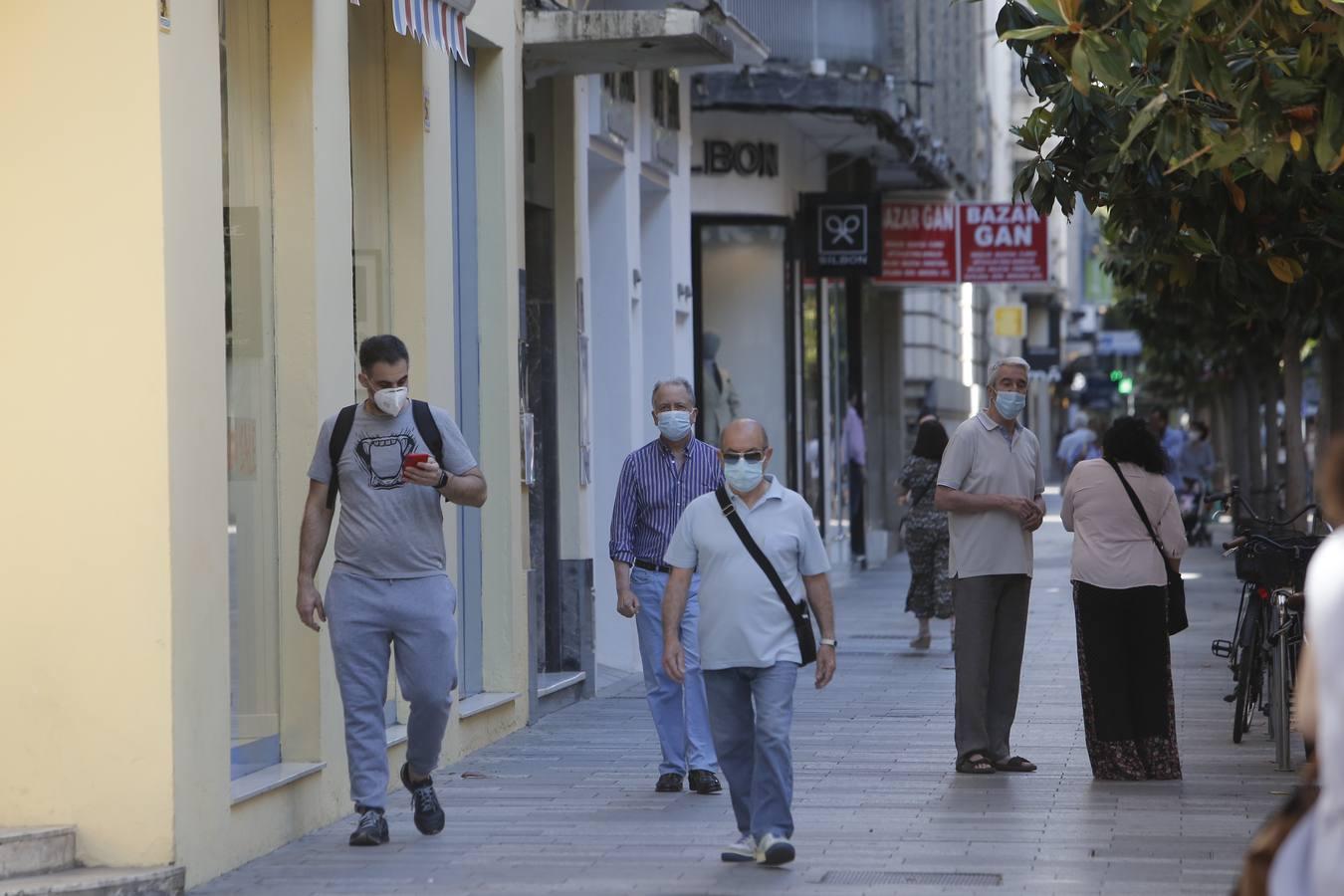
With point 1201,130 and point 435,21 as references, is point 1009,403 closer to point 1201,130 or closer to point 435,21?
point 1201,130

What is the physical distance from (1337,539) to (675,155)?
14.3 metres

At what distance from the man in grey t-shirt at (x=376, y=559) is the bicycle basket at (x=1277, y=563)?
14.6 feet

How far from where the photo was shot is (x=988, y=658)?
11219mm

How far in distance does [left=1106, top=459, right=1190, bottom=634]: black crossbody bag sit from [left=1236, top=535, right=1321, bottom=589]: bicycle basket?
2.23 feet

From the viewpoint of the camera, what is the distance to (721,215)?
22766 millimetres

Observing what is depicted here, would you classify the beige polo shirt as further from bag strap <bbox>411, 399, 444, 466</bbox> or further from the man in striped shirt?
bag strap <bbox>411, 399, 444, 466</bbox>

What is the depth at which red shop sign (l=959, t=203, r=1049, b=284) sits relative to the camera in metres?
28.3

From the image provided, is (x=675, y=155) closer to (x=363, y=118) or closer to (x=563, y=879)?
(x=363, y=118)

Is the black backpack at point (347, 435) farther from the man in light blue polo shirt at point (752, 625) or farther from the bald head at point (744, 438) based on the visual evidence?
the bald head at point (744, 438)

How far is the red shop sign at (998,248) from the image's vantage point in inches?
1114

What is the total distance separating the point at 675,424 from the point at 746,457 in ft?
7.34

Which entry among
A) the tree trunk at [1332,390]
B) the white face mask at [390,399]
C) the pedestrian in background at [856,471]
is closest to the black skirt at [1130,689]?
the white face mask at [390,399]

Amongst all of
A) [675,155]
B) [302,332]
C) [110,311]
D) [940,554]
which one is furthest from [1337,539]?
[675,155]

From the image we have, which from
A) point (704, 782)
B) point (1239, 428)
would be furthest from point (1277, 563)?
point (1239, 428)
